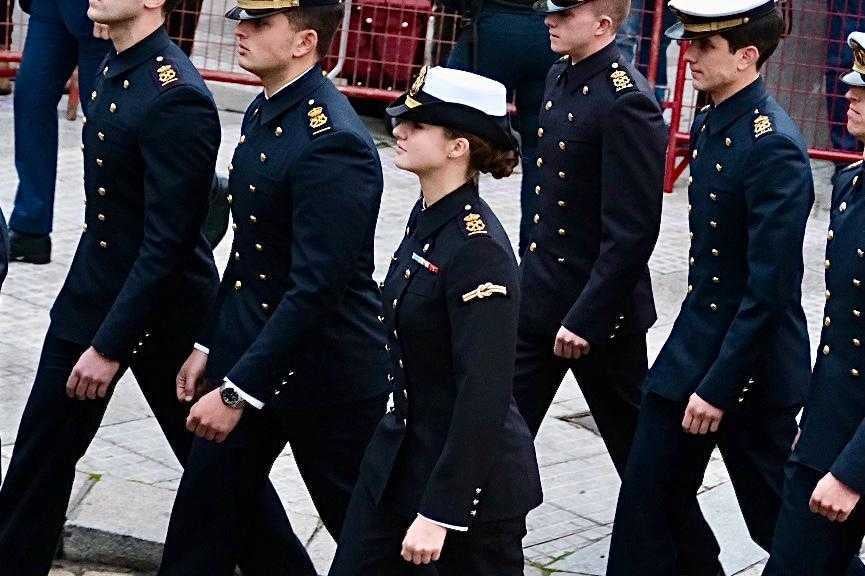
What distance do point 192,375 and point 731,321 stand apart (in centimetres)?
141

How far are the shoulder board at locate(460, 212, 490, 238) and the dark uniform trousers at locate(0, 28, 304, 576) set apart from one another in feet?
3.32

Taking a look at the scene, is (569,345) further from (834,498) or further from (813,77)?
(813,77)

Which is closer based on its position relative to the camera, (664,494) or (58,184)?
(664,494)

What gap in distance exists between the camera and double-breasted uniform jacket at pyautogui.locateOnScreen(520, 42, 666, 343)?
551cm

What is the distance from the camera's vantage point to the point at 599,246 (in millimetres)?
5672

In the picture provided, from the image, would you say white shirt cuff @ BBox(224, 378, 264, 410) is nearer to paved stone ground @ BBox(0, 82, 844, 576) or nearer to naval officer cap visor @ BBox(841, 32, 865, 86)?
paved stone ground @ BBox(0, 82, 844, 576)

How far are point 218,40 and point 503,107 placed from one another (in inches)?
284

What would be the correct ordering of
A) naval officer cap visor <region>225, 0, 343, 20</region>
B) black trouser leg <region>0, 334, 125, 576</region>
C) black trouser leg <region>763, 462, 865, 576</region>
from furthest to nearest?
black trouser leg <region>0, 334, 125, 576</region> < naval officer cap visor <region>225, 0, 343, 20</region> < black trouser leg <region>763, 462, 865, 576</region>

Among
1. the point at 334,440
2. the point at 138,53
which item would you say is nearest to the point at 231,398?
the point at 334,440

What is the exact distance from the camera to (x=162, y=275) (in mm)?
4953

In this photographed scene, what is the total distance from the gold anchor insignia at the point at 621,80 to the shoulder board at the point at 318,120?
1.20m

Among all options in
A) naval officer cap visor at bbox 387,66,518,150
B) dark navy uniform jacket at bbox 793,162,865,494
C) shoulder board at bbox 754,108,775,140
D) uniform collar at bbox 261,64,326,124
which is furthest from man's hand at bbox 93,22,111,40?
dark navy uniform jacket at bbox 793,162,865,494

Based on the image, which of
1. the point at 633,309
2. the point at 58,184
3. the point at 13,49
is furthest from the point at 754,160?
the point at 13,49

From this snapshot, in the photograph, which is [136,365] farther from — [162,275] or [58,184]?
[58,184]
